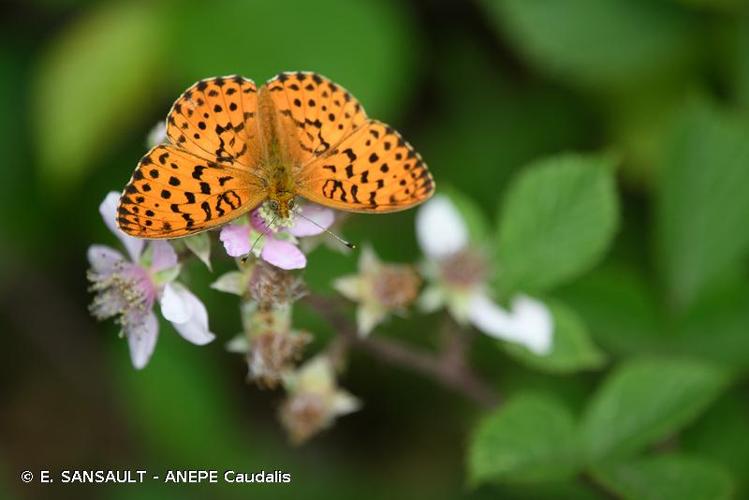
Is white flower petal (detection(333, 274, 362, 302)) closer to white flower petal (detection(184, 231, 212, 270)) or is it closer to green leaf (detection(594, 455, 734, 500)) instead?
white flower petal (detection(184, 231, 212, 270))

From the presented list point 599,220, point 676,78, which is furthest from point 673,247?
point 676,78

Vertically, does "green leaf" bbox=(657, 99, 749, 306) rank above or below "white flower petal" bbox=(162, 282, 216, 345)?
above

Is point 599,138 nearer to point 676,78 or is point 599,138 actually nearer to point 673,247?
point 676,78

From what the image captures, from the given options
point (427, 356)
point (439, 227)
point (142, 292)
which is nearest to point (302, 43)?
point (439, 227)

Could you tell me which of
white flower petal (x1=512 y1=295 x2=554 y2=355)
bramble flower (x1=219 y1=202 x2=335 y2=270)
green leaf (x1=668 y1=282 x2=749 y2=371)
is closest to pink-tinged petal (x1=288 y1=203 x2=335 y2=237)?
bramble flower (x1=219 y1=202 x2=335 y2=270)

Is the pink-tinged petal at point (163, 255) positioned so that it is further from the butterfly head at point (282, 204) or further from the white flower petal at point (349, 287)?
the white flower petal at point (349, 287)

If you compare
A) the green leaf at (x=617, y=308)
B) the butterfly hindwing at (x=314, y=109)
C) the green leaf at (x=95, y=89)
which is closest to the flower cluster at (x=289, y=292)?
the butterfly hindwing at (x=314, y=109)
